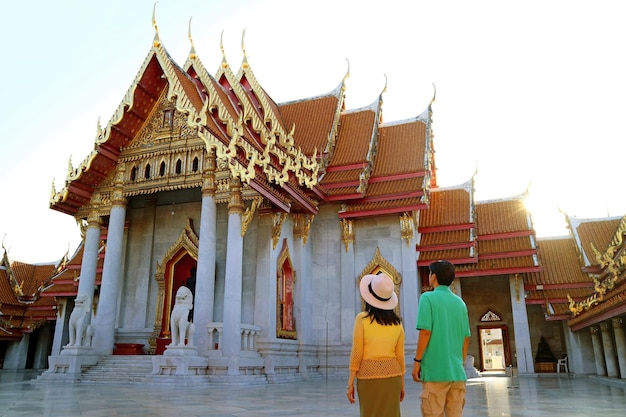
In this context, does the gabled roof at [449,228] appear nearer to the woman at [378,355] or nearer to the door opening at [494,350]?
the woman at [378,355]

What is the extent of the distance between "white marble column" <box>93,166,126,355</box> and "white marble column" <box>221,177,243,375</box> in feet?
10.8

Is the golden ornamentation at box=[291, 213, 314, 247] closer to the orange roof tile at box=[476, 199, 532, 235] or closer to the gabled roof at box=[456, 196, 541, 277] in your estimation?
the gabled roof at box=[456, 196, 541, 277]

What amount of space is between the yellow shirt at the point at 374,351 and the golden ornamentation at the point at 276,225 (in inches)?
395

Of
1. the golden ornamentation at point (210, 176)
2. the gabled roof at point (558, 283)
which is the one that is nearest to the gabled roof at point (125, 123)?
the golden ornamentation at point (210, 176)

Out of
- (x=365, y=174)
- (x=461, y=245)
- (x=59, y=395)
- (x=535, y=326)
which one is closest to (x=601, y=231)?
(x=535, y=326)

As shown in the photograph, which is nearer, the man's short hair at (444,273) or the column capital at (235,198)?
the man's short hair at (444,273)

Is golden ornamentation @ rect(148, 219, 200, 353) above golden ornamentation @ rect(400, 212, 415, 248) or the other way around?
the other way around

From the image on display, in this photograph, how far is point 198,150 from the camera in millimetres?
12938

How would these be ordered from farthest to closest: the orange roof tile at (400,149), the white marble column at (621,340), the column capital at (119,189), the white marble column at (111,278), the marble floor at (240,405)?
the orange roof tile at (400,149)
the column capital at (119,189)
the white marble column at (111,278)
the white marble column at (621,340)
the marble floor at (240,405)

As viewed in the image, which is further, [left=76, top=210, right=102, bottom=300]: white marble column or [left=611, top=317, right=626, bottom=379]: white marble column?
[left=76, top=210, right=102, bottom=300]: white marble column

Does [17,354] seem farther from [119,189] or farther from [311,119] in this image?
[311,119]

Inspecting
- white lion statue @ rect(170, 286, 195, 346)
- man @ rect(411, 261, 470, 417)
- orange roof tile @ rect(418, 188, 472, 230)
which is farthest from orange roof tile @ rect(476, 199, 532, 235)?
Result: man @ rect(411, 261, 470, 417)

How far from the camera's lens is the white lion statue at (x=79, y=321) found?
39.0 feet

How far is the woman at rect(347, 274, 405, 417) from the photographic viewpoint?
10.4 feet
